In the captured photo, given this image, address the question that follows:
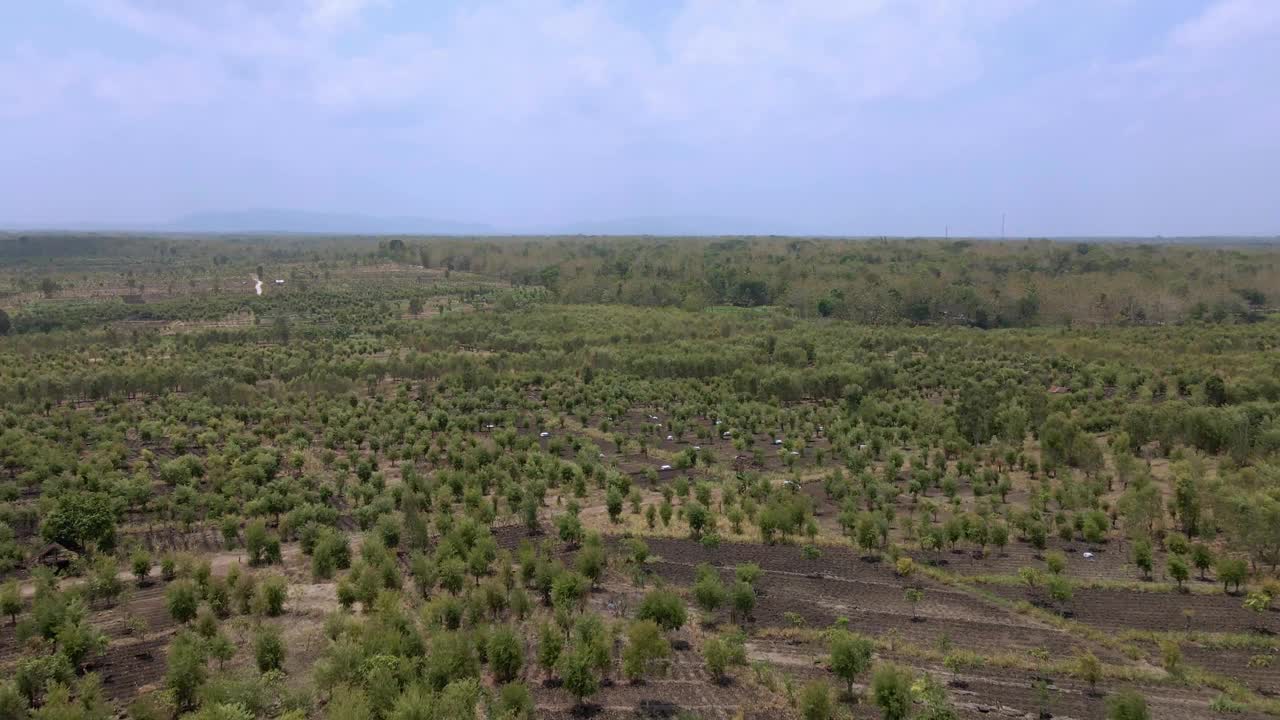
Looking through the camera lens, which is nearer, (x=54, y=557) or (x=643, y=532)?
(x=54, y=557)

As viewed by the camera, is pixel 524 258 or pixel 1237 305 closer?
pixel 1237 305

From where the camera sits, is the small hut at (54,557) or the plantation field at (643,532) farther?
the small hut at (54,557)

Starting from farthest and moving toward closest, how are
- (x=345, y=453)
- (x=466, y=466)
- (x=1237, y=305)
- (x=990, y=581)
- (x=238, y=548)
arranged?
(x=1237, y=305)
(x=345, y=453)
(x=466, y=466)
(x=238, y=548)
(x=990, y=581)

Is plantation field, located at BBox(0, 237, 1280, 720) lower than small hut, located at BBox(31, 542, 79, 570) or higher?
higher

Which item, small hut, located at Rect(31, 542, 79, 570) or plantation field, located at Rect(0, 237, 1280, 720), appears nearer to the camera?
plantation field, located at Rect(0, 237, 1280, 720)

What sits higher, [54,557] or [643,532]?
[643,532]

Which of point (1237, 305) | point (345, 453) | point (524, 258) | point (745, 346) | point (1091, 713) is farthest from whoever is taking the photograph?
point (524, 258)

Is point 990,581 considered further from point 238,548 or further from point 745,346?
point 745,346

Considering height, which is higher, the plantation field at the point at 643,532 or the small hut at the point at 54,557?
the plantation field at the point at 643,532

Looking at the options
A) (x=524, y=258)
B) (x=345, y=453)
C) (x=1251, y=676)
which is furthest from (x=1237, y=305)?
(x=524, y=258)

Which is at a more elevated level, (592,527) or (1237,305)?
(1237,305)
